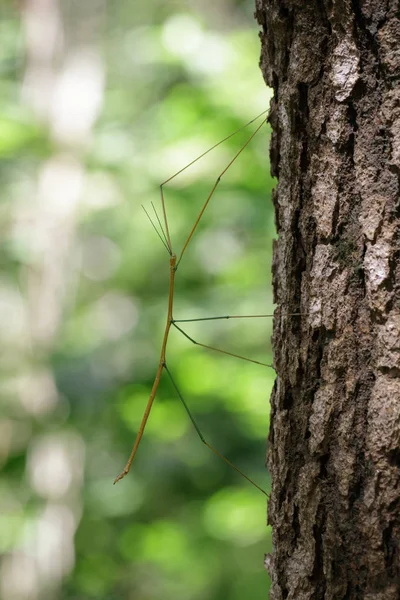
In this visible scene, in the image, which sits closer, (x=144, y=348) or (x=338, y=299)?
(x=338, y=299)

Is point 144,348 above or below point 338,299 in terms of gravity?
above

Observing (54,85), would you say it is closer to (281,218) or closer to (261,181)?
(261,181)

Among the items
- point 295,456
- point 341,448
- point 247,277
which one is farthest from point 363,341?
point 247,277

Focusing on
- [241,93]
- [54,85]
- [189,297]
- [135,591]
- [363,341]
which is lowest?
[135,591]

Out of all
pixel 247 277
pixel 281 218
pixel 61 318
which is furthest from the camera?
pixel 61 318

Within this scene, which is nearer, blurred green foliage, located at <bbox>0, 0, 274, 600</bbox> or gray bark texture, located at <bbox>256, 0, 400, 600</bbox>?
gray bark texture, located at <bbox>256, 0, 400, 600</bbox>
